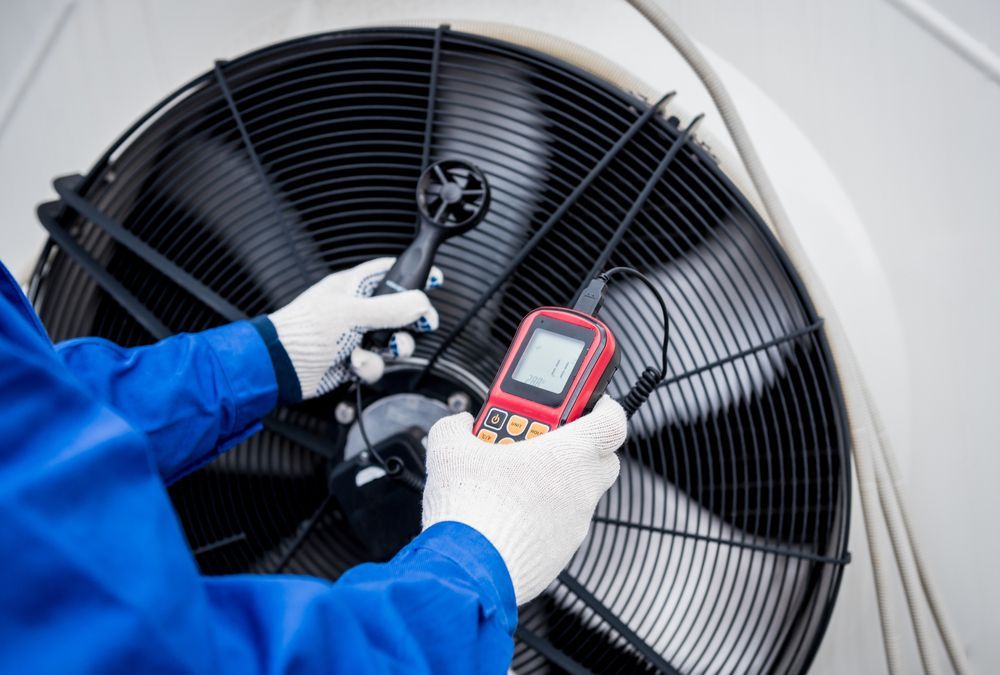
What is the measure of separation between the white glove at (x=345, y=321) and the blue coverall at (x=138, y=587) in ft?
1.26

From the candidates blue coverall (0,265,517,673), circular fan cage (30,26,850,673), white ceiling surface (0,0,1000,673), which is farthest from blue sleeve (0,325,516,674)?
white ceiling surface (0,0,1000,673)

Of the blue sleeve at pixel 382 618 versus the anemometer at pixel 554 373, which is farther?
the anemometer at pixel 554 373

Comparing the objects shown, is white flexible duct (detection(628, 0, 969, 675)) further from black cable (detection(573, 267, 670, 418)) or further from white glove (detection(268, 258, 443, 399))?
white glove (detection(268, 258, 443, 399))

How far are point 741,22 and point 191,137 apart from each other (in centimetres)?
84

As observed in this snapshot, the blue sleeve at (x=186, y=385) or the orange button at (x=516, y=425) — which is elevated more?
the orange button at (x=516, y=425)

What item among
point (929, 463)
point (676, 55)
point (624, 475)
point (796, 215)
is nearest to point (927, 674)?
point (929, 463)

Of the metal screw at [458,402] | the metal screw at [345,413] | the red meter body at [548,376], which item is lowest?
the metal screw at [345,413]

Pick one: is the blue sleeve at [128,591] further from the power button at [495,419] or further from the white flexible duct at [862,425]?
the white flexible duct at [862,425]

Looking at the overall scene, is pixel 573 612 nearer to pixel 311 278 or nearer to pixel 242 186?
pixel 311 278

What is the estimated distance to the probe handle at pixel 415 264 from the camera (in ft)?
3.29

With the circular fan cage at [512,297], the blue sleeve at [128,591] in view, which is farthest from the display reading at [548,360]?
the blue sleeve at [128,591]

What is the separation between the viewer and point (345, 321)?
1032mm

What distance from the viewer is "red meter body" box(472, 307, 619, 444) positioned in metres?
0.84

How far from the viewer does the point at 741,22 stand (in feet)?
3.52
